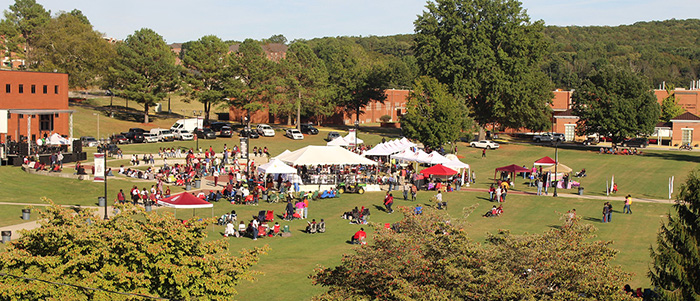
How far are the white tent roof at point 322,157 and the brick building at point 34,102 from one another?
2433 cm

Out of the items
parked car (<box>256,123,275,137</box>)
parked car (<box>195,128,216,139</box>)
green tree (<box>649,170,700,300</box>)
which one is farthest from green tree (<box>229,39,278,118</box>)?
green tree (<box>649,170,700,300</box>)

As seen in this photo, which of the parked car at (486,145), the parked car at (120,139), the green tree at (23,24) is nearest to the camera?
the parked car at (120,139)

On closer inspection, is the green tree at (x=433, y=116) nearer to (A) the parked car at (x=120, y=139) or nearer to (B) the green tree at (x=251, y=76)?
(B) the green tree at (x=251, y=76)

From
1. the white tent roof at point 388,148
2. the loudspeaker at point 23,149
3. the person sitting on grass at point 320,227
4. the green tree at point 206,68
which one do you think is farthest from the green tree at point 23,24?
the person sitting on grass at point 320,227

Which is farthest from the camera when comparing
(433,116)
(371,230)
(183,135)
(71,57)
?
(71,57)

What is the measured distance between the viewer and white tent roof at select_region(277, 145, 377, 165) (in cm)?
4359

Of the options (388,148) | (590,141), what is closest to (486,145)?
(590,141)

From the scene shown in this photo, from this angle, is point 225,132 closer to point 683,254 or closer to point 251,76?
point 251,76

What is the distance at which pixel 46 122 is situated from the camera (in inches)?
2416

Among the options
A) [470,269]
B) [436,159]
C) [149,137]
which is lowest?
[470,269]

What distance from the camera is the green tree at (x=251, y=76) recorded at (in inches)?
3105

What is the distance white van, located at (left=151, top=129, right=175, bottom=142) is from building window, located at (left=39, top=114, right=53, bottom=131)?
9896 mm

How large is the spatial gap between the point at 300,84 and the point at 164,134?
22150 mm

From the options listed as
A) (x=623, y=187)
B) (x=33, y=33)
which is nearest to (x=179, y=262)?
(x=623, y=187)
